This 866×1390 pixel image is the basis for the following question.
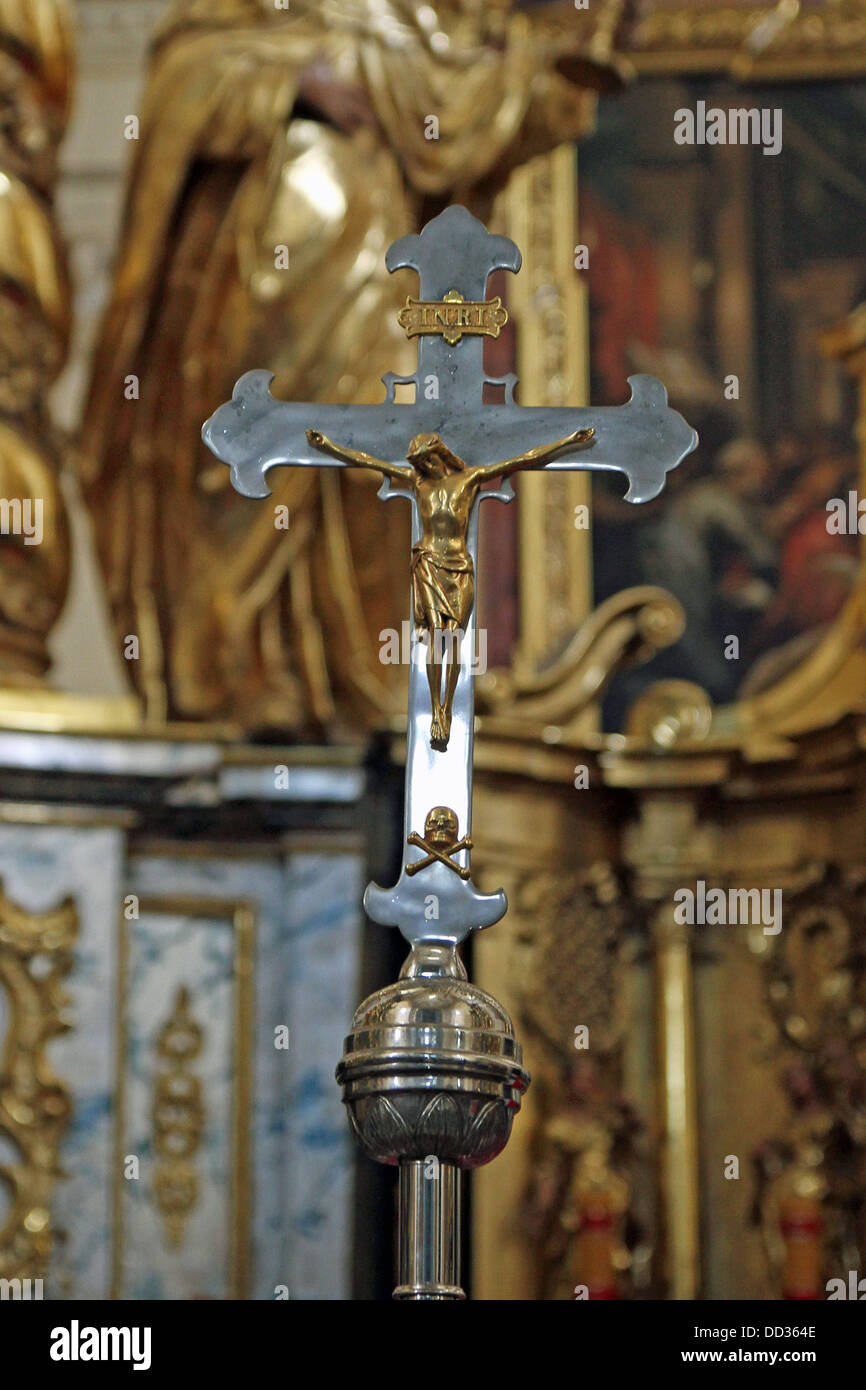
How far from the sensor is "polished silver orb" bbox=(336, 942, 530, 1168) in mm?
2469

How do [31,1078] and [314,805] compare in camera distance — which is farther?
[314,805]

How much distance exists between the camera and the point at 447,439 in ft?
9.73

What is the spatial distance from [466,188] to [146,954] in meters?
2.10

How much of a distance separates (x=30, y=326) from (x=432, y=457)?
349cm

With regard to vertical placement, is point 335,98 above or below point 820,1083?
above

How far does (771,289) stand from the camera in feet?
29.5

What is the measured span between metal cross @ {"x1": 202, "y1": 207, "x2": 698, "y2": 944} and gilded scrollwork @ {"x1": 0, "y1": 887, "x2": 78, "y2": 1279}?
287 centimetres
